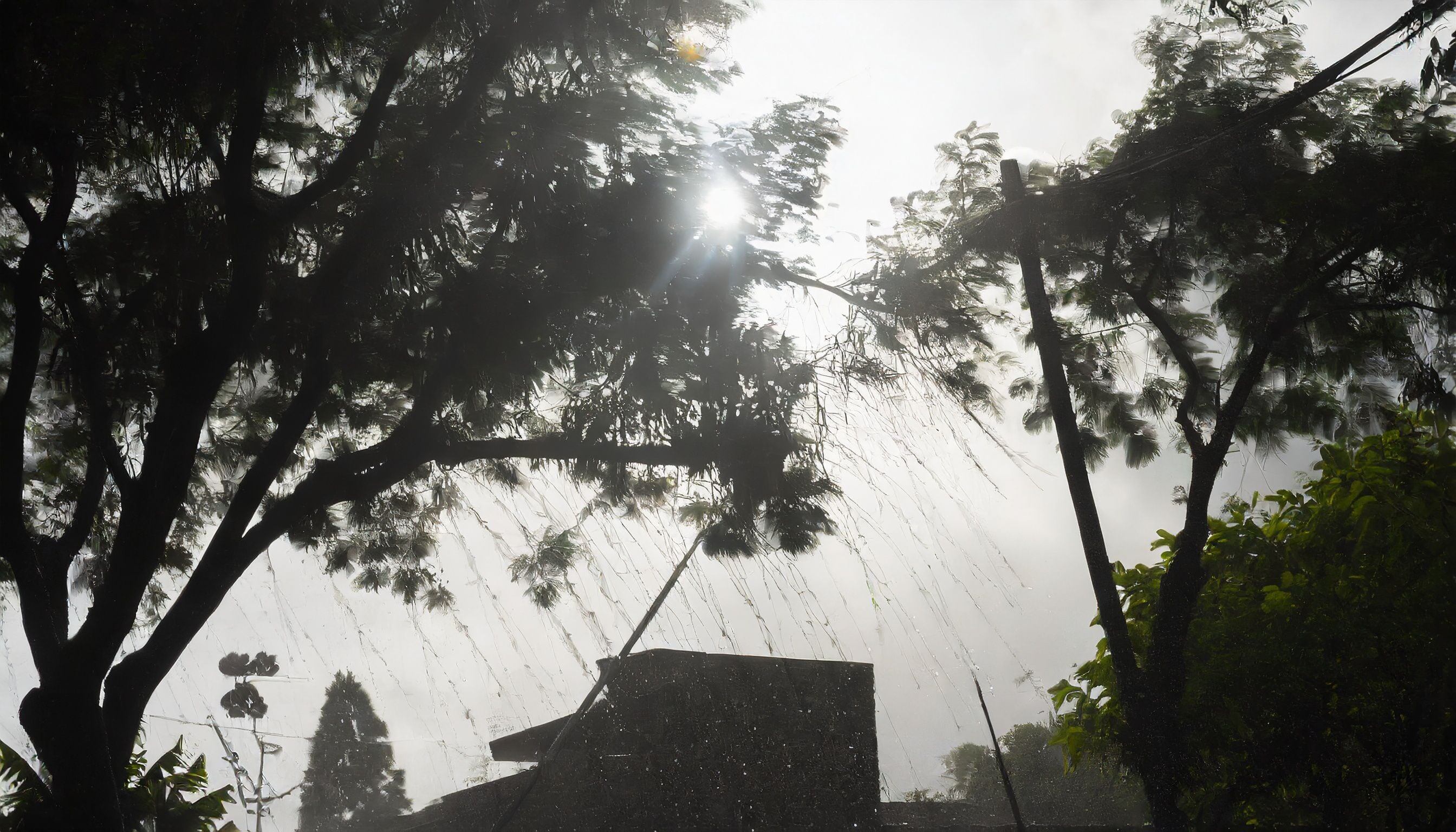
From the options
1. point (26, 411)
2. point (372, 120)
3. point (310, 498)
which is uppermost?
point (372, 120)

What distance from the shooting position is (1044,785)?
28.7 m

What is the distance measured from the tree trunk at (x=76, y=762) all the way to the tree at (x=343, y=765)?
35.5 metres

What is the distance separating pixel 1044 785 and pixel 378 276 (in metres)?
28.4

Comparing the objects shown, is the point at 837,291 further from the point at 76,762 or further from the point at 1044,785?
the point at 1044,785

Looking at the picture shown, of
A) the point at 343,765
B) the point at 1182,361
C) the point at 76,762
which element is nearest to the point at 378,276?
the point at 76,762

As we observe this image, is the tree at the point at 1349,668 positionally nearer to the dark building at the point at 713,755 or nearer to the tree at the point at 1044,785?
the tree at the point at 1044,785

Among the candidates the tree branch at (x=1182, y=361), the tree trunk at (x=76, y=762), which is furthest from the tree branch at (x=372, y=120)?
the tree branch at (x=1182, y=361)

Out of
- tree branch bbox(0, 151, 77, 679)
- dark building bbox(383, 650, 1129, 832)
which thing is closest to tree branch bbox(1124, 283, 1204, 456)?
dark building bbox(383, 650, 1129, 832)

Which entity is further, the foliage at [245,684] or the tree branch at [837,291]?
the foliage at [245,684]

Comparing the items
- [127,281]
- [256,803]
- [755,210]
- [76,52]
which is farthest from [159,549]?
[256,803]

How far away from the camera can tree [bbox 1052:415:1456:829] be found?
24.3 ft

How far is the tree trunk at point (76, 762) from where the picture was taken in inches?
204

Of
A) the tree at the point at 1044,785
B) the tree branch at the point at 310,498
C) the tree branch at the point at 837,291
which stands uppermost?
the tree branch at the point at 837,291

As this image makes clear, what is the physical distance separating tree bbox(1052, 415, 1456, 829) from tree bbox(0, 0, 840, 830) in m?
Result: 4.39
